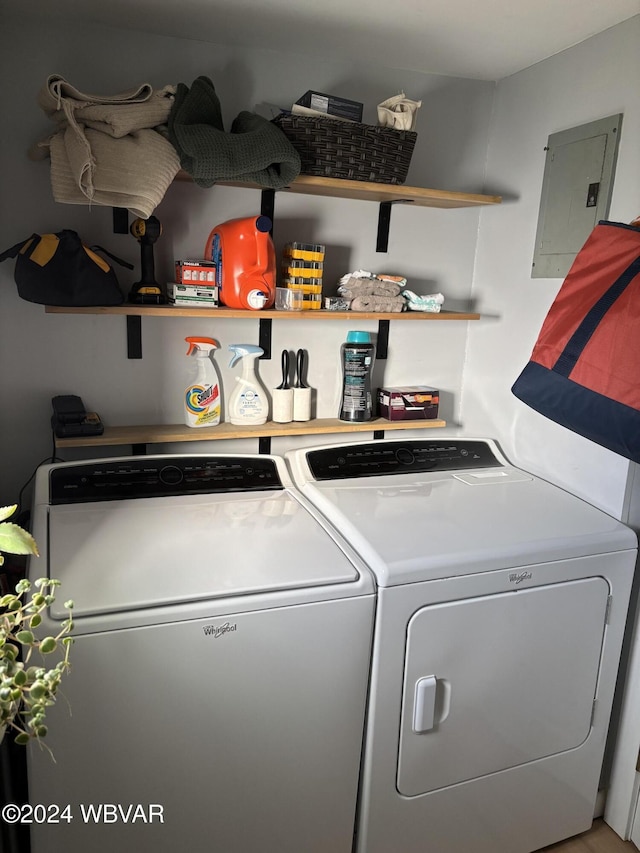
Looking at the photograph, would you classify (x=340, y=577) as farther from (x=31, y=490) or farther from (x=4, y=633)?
(x=31, y=490)

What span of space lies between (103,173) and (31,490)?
3.14 feet

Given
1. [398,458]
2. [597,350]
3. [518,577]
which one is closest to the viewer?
[597,350]

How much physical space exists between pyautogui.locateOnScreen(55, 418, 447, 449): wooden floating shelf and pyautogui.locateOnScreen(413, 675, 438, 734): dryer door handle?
876 mm

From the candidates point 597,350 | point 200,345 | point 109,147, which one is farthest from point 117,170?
point 597,350

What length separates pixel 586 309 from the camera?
1.50 meters

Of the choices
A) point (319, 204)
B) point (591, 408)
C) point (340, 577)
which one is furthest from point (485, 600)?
point (319, 204)

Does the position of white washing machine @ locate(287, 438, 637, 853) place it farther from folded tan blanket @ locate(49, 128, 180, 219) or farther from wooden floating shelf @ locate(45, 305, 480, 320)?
folded tan blanket @ locate(49, 128, 180, 219)

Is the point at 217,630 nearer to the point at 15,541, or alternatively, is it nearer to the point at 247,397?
the point at 15,541

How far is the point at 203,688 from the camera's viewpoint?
1368 mm

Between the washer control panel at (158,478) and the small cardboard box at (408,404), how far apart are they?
1.65 feet

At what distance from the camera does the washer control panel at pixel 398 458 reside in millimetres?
2057

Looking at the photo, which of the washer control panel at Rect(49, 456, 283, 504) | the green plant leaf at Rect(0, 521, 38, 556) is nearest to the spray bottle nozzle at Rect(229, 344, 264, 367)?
the washer control panel at Rect(49, 456, 283, 504)

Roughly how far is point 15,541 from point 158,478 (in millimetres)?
1009

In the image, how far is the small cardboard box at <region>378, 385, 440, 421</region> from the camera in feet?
7.44
